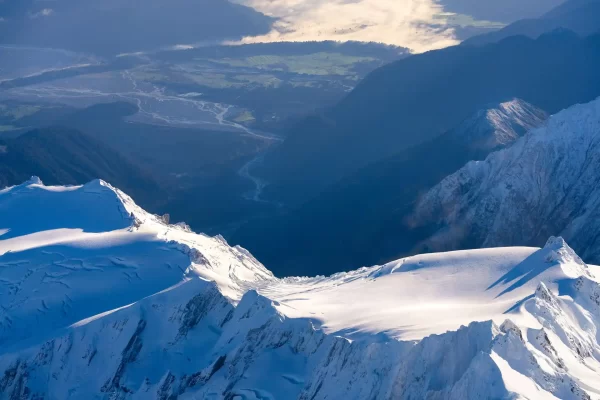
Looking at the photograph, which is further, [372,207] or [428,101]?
[428,101]

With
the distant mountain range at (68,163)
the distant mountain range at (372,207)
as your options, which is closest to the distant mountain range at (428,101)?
the distant mountain range at (372,207)

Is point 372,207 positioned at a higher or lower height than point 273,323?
lower

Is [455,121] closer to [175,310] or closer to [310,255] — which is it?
[310,255]

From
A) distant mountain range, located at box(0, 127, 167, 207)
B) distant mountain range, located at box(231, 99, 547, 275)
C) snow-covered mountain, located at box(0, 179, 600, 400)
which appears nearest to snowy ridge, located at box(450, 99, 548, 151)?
distant mountain range, located at box(231, 99, 547, 275)

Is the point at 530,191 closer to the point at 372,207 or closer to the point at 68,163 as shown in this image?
the point at 372,207

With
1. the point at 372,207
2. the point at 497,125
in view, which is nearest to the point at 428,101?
the point at 497,125

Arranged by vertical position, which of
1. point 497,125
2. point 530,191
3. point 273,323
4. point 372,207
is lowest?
point 372,207

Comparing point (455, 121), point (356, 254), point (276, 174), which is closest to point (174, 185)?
point (276, 174)
